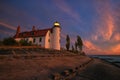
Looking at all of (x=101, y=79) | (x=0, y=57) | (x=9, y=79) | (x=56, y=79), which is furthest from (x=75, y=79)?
(x=0, y=57)

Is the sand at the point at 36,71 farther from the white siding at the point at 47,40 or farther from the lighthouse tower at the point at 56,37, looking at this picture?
the lighthouse tower at the point at 56,37

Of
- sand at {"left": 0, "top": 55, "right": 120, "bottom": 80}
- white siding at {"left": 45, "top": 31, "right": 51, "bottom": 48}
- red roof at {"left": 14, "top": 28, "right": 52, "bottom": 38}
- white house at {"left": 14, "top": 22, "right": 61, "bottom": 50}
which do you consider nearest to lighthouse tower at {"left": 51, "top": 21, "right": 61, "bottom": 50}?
white house at {"left": 14, "top": 22, "right": 61, "bottom": 50}

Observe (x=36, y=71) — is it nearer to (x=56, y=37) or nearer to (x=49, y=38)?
(x=56, y=37)

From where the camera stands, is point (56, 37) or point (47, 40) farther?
point (56, 37)

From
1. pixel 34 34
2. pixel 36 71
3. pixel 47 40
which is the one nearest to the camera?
pixel 36 71

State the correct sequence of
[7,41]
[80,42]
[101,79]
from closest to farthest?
[101,79], [7,41], [80,42]

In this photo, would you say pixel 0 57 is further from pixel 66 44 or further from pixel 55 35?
pixel 66 44

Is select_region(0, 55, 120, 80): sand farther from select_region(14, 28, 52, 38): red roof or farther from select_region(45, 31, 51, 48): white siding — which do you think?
select_region(14, 28, 52, 38): red roof

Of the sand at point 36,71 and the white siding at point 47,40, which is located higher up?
the white siding at point 47,40

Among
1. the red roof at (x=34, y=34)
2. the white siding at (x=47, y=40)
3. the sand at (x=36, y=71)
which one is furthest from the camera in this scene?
the red roof at (x=34, y=34)

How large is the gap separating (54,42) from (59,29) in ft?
19.6

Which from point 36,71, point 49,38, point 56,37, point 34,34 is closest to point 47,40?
point 49,38

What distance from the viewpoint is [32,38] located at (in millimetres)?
53531

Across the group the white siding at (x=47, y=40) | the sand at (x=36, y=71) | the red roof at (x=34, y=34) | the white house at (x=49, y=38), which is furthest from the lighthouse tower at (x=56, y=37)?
the sand at (x=36, y=71)
